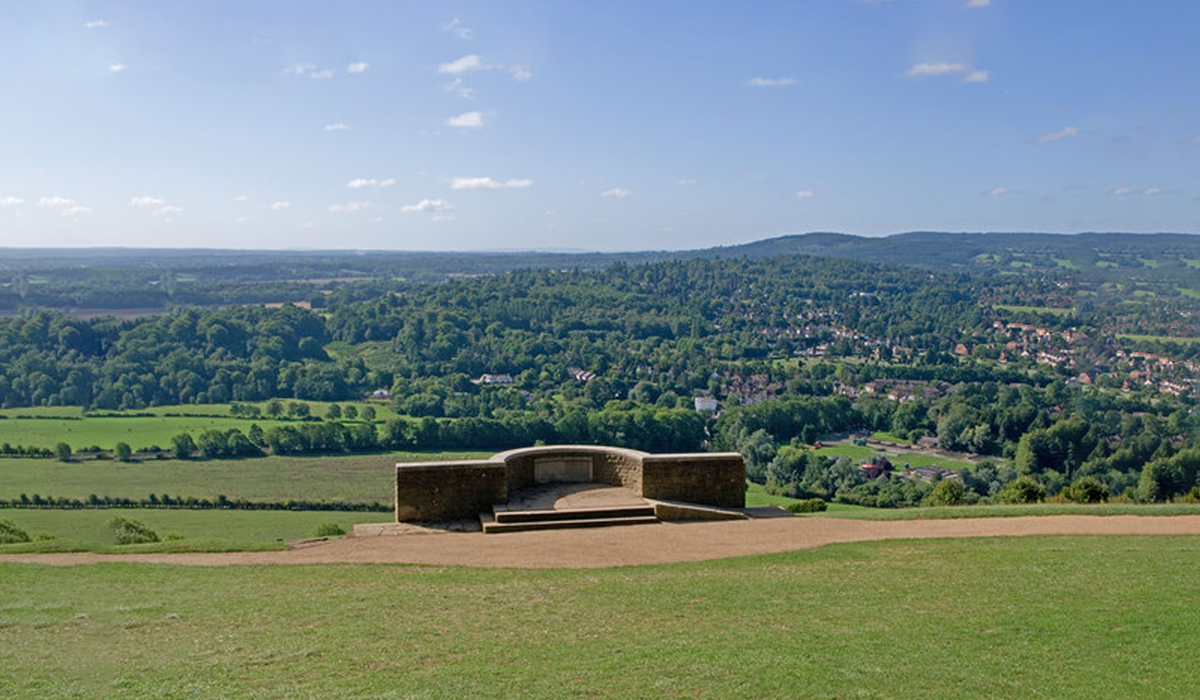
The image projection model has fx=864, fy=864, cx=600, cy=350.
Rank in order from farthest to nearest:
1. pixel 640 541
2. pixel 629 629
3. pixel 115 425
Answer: pixel 115 425, pixel 640 541, pixel 629 629

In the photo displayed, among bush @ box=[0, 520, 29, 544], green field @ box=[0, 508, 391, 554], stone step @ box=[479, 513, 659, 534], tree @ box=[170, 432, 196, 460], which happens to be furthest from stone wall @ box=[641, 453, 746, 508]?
tree @ box=[170, 432, 196, 460]

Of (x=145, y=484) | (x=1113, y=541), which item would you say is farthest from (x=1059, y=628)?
(x=145, y=484)

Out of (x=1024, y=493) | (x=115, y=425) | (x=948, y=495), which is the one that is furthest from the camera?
(x=115, y=425)

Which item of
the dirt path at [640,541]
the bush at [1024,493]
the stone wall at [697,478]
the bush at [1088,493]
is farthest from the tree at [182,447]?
the bush at [1088,493]

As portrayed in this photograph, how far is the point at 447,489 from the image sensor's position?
21.4 m

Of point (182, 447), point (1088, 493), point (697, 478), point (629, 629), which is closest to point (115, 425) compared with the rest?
point (182, 447)

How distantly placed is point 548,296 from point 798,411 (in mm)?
91706

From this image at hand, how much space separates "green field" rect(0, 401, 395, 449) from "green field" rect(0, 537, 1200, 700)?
6557 cm

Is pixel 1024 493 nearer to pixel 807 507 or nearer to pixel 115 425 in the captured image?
pixel 807 507

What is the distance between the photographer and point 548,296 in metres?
176

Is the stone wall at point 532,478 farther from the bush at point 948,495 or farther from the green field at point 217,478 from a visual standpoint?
the green field at point 217,478

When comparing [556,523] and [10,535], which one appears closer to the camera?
[556,523]

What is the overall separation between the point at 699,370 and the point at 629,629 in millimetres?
114287

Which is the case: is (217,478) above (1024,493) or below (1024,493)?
below
